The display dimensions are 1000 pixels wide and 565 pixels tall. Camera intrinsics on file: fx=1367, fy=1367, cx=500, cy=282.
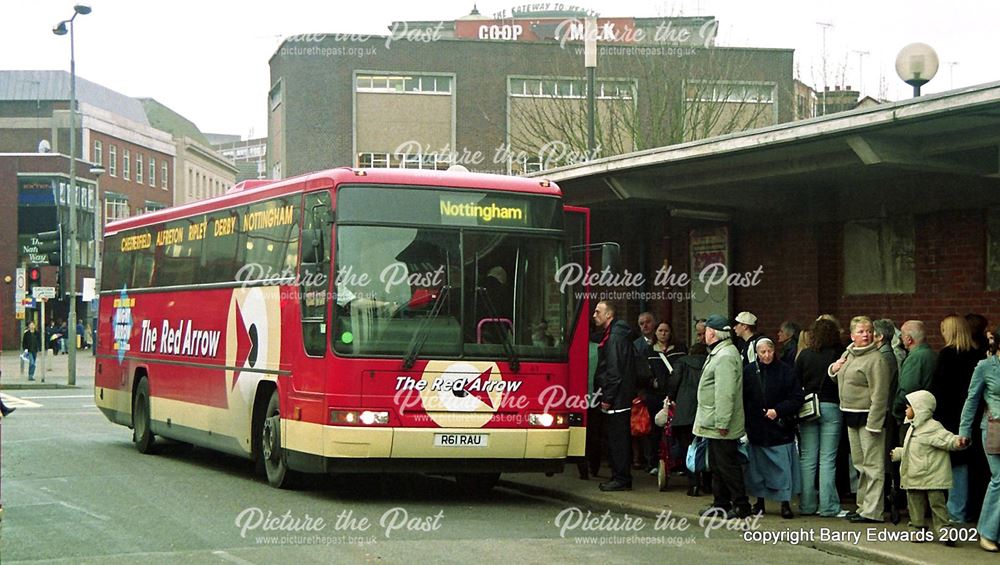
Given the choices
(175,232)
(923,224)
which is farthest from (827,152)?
(175,232)

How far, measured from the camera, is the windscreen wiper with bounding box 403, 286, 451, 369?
12.9m

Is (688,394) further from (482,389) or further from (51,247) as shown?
(51,247)

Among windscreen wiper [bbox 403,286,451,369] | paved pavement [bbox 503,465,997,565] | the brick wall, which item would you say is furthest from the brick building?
windscreen wiper [bbox 403,286,451,369]

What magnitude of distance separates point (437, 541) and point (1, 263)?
7235cm

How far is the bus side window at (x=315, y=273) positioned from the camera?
13.1 metres

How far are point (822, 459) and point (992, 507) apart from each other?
220 cm

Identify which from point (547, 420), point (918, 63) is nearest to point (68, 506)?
→ point (547, 420)

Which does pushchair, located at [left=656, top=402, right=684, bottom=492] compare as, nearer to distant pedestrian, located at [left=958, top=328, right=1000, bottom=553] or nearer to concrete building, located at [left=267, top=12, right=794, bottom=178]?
distant pedestrian, located at [left=958, top=328, right=1000, bottom=553]

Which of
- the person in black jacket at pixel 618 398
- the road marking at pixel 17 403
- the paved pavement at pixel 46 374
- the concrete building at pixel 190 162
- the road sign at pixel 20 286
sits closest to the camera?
the person in black jacket at pixel 618 398

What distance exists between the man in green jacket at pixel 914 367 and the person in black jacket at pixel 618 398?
352cm

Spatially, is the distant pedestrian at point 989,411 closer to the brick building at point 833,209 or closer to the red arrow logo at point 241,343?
the brick building at point 833,209

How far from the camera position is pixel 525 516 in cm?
1275

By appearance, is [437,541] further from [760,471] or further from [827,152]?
[827,152]

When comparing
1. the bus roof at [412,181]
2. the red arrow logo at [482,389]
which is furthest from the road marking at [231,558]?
the bus roof at [412,181]
